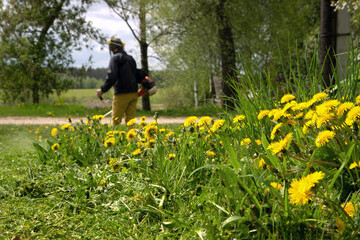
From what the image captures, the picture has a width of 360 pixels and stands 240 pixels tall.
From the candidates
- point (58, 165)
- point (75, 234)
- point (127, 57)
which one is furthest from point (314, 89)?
point (127, 57)

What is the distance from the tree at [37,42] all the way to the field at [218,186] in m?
13.0

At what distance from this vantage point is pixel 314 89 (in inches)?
108

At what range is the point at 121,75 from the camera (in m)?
6.80

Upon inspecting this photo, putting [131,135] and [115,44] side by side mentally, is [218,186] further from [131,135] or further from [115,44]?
[115,44]

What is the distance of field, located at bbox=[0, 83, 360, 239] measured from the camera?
154 cm

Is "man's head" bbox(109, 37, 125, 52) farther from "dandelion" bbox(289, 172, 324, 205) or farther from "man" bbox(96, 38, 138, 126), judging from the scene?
"dandelion" bbox(289, 172, 324, 205)

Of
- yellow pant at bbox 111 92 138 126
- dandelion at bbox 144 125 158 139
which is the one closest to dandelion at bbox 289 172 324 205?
dandelion at bbox 144 125 158 139

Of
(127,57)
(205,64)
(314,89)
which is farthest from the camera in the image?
(205,64)

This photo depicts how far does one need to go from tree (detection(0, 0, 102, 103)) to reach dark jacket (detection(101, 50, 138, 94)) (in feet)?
31.8

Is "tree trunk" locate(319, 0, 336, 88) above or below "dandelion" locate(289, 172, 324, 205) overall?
above

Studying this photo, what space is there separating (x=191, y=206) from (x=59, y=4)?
15602mm

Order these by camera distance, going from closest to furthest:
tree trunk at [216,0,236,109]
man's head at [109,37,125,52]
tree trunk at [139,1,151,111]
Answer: man's head at [109,37,125,52] < tree trunk at [216,0,236,109] < tree trunk at [139,1,151,111]

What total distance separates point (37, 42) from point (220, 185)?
15630 mm

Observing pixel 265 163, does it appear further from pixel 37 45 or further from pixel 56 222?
pixel 37 45
